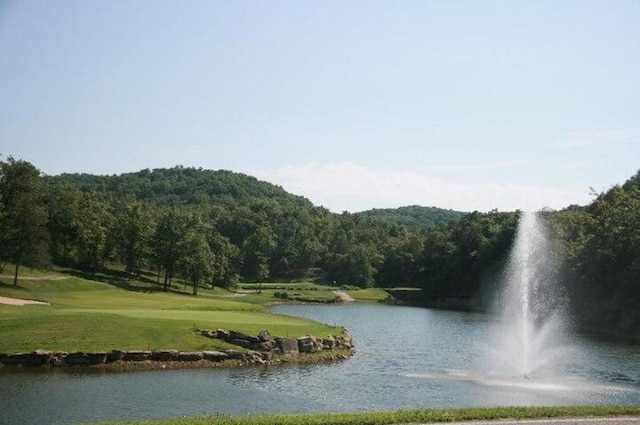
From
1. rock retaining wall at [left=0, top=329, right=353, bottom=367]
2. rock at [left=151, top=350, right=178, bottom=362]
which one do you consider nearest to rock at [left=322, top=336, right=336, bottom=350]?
rock retaining wall at [left=0, top=329, right=353, bottom=367]

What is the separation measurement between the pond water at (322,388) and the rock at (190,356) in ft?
7.24

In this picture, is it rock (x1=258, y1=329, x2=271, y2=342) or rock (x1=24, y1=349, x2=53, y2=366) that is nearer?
rock (x1=24, y1=349, x2=53, y2=366)

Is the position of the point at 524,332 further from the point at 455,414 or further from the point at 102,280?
the point at 102,280

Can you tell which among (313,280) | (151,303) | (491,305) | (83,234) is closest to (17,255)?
(151,303)

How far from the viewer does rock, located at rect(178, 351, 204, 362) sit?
41656 mm

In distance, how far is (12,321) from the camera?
4275cm

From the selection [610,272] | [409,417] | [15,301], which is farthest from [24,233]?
[610,272]

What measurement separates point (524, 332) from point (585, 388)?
34770 mm

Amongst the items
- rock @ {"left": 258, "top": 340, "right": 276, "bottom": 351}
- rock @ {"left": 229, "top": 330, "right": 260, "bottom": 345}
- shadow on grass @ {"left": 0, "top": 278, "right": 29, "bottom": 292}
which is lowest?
rock @ {"left": 258, "top": 340, "right": 276, "bottom": 351}

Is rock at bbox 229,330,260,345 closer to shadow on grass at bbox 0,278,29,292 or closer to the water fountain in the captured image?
the water fountain

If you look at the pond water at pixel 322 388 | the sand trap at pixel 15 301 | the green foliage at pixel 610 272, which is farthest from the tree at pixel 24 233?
the green foliage at pixel 610 272

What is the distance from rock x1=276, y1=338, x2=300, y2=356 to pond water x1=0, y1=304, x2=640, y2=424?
2735mm

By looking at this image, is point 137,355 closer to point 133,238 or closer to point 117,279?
point 117,279

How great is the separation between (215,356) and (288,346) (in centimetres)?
632
